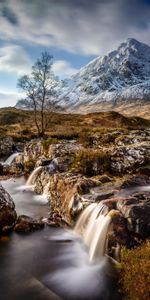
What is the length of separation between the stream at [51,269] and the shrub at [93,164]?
6.94 m

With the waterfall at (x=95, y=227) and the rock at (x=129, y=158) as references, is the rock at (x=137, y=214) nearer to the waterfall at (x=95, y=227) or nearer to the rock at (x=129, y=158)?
the waterfall at (x=95, y=227)

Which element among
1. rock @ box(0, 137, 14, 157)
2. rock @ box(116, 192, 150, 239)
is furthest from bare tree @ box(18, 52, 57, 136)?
rock @ box(116, 192, 150, 239)

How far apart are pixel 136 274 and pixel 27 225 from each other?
27.2 feet

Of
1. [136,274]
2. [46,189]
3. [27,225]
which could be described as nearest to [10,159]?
[46,189]

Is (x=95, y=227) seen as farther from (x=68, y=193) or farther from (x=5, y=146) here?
(x=5, y=146)

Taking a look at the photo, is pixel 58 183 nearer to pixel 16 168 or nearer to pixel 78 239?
pixel 78 239

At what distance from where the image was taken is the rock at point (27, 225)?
1599 cm

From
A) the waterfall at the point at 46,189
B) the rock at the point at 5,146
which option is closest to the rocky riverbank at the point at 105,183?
the waterfall at the point at 46,189

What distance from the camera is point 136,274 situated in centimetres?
925

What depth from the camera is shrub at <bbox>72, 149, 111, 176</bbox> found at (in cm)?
2228

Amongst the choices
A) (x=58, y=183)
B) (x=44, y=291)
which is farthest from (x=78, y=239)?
(x=58, y=183)

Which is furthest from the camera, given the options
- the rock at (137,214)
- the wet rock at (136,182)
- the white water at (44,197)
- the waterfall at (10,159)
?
the waterfall at (10,159)

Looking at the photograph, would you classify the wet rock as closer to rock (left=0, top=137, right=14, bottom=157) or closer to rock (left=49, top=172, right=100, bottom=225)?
rock (left=49, top=172, right=100, bottom=225)

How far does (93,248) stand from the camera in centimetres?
1338
